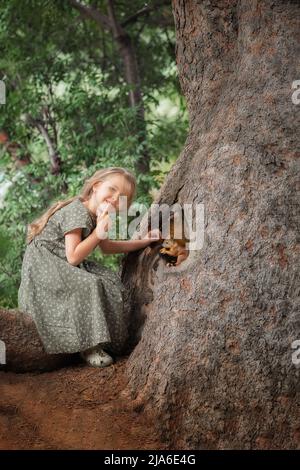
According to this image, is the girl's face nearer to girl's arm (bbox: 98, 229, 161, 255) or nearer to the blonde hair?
the blonde hair

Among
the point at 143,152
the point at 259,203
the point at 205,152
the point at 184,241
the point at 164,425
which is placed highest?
the point at 143,152

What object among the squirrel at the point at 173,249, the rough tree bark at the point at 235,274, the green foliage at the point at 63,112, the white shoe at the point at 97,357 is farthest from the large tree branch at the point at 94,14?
the white shoe at the point at 97,357

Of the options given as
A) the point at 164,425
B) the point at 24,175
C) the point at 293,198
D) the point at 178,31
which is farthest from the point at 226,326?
the point at 24,175

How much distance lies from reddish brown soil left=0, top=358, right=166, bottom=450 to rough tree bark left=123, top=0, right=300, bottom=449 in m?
0.10

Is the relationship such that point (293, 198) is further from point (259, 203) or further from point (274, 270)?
point (274, 270)

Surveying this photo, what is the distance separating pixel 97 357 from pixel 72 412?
39 centimetres

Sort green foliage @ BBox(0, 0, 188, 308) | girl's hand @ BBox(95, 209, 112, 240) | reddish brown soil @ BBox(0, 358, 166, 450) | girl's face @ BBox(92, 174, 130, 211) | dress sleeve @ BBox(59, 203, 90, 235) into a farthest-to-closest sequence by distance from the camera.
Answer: green foliage @ BBox(0, 0, 188, 308), girl's face @ BBox(92, 174, 130, 211), dress sleeve @ BBox(59, 203, 90, 235), girl's hand @ BBox(95, 209, 112, 240), reddish brown soil @ BBox(0, 358, 166, 450)

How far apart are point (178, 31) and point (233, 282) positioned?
1702 millimetres

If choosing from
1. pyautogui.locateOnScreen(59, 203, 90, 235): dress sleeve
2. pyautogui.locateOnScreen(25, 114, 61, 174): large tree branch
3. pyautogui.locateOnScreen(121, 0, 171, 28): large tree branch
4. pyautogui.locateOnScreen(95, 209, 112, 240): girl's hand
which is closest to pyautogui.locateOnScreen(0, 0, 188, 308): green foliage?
pyautogui.locateOnScreen(25, 114, 61, 174): large tree branch

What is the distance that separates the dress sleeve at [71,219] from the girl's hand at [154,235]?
354mm

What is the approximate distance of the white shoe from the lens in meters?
3.03

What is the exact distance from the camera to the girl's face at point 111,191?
3152mm

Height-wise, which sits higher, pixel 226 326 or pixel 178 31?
pixel 178 31

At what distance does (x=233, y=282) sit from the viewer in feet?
8.84
